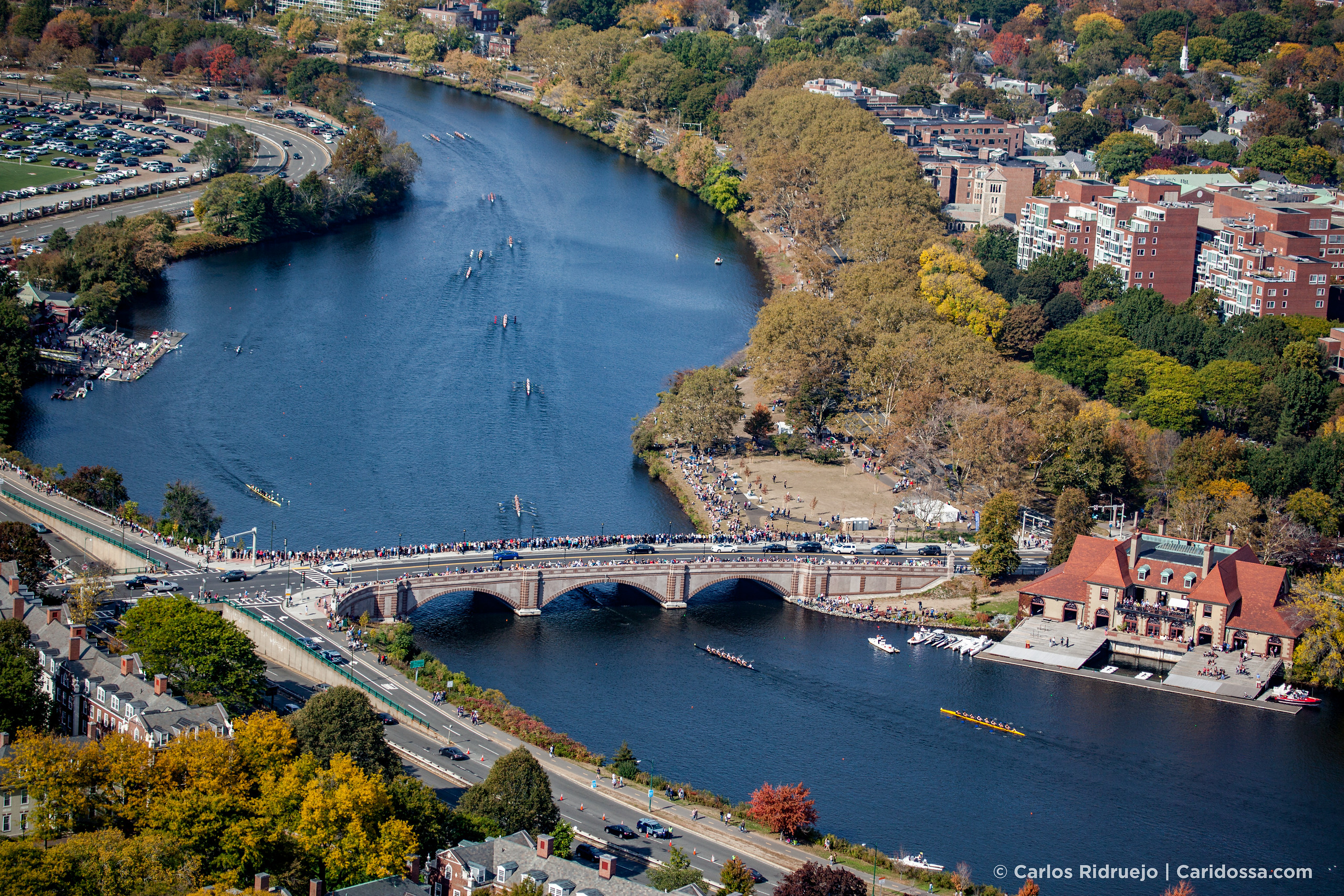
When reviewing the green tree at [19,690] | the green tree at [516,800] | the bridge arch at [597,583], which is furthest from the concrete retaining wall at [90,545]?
the green tree at [516,800]

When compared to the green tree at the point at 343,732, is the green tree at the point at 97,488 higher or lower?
higher

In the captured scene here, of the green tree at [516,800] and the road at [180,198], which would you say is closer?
the green tree at [516,800]

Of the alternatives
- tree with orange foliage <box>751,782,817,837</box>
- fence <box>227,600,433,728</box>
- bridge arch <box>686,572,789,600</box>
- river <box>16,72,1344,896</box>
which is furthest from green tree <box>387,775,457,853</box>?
bridge arch <box>686,572,789,600</box>

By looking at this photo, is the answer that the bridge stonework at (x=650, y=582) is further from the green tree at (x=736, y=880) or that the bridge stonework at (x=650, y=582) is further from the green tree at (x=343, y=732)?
the green tree at (x=736, y=880)

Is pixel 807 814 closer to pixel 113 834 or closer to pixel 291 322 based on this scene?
pixel 113 834

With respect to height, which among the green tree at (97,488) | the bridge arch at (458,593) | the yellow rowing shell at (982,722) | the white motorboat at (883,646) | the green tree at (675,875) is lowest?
the yellow rowing shell at (982,722)

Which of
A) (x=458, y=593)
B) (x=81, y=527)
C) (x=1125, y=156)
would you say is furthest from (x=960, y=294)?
(x=81, y=527)

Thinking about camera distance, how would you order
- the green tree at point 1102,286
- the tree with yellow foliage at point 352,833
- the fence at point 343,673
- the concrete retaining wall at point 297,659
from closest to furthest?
the tree with yellow foliage at point 352,833
the fence at point 343,673
the concrete retaining wall at point 297,659
the green tree at point 1102,286

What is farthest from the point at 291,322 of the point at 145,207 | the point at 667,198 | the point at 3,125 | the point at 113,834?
the point at 113,834

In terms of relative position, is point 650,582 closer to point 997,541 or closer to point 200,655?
point 997,541
